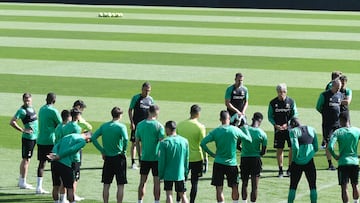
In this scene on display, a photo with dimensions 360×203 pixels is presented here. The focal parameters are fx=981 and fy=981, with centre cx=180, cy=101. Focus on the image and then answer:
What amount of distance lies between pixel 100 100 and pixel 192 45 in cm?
1325

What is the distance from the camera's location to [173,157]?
15.8 meters

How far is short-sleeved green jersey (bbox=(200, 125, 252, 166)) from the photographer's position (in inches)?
640

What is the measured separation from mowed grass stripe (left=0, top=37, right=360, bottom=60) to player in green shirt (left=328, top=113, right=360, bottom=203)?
19.5m

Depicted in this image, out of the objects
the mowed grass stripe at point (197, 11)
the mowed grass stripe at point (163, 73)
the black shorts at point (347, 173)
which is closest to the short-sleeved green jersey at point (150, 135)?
the black shorts at point (347, 173)

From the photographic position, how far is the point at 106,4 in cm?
6569

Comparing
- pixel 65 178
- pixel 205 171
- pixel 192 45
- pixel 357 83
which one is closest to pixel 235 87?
pixel 205 171

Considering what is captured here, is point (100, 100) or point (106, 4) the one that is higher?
point (106, 4)

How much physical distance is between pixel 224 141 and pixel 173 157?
3.38 ft

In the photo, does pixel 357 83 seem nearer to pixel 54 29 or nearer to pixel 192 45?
pixel 192 45

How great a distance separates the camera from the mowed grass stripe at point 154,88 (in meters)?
27.5

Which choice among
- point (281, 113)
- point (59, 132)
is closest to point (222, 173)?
point (59, 132)

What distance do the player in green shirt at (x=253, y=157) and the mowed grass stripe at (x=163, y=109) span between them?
6296mm

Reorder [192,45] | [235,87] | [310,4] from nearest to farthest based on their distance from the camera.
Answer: [235,87]
[192,45]
[310,4]

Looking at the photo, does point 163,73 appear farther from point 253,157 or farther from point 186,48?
point 253,157
